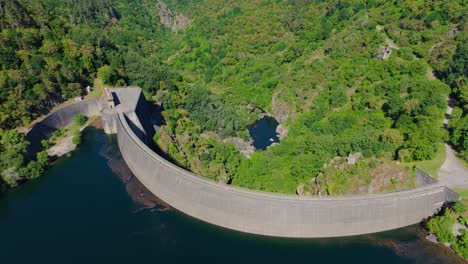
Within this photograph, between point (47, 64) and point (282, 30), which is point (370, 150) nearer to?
point (282, 30)

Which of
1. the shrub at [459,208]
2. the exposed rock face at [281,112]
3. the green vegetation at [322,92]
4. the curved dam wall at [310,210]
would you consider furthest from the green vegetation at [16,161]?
the shrub at [459,208]

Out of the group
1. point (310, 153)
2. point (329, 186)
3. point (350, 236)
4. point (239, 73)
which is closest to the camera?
point (350, 236)

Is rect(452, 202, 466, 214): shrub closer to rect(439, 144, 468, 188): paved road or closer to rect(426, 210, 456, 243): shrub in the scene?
rect(426, 210, 456, 243): shrub

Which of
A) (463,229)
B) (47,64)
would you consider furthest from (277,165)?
(47,64)

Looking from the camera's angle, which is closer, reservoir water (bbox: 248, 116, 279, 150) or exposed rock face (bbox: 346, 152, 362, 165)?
exposed rock face (bbox: 346, 152, 362, 165)

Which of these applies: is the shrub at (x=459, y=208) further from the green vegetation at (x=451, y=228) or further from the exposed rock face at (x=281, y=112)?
the exposed rock face at (x=281, y=112)

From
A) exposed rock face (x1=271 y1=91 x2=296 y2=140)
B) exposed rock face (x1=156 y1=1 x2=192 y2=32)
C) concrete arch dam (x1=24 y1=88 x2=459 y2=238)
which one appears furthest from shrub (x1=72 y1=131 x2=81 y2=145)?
exposed rock face (x1=156 y1=1 x2=192 y2=32)
